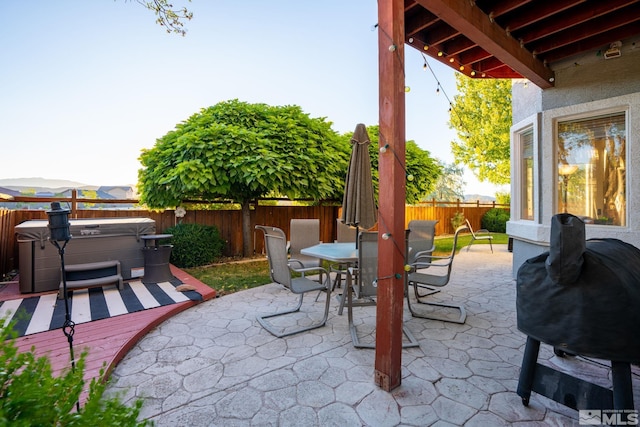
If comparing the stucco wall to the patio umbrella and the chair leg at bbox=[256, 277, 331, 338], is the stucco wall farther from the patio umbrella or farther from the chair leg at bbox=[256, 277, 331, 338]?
the chair leg at bbox=[256, 277, 331, 338]

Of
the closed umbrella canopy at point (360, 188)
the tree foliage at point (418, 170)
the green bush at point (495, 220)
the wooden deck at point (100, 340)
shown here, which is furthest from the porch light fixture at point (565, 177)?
the green bush at point (495, 220)

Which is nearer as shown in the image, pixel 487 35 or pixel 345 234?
pixel 487 35

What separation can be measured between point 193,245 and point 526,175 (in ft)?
20.4

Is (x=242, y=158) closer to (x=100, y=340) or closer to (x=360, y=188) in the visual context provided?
(x=360, y=188)

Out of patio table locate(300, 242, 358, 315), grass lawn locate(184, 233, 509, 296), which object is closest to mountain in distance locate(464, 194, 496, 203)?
grass lawn locate(184, 233, 509, 296)

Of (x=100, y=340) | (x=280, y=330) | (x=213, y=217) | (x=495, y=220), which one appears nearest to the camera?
(x=100, y=340)

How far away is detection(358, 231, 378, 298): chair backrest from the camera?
2.83 metres

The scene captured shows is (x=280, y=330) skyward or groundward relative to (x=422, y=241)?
groundward

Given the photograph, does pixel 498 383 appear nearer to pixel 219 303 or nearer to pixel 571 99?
pixel 219 303

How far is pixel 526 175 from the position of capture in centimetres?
509

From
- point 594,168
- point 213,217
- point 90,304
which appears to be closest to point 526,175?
point 594,168

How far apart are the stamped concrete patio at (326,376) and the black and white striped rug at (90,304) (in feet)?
1.82

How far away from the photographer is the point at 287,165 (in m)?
5.94

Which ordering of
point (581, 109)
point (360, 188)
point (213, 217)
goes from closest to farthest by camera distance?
point (360, 188)
point (581, 109)
point (213, 217)
